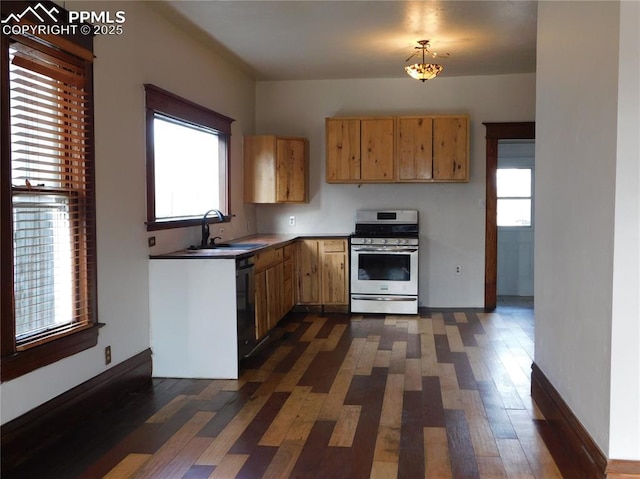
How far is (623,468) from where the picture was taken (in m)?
2.59

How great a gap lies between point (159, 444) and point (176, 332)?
4.37 ft

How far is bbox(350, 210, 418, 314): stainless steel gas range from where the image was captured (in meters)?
6.91

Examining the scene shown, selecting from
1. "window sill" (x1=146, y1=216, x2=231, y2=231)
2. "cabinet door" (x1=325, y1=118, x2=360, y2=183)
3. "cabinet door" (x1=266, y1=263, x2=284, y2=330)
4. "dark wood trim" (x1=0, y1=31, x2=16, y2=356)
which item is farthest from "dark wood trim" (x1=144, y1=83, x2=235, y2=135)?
"dark wood trim" (x1=0, y1=31, x2=16, y2=356)

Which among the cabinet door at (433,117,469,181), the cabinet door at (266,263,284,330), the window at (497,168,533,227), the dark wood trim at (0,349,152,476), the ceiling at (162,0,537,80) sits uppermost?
the ceiling at (162,0,537,80)

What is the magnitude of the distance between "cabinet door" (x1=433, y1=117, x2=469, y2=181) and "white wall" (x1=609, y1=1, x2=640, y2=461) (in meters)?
4.46

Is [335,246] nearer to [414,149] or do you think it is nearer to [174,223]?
[414,149]

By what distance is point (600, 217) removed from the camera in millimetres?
2707

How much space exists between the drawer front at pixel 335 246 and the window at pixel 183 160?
4.04 feet

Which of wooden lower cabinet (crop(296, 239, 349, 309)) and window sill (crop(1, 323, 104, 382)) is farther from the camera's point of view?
wooden lower cabinet (crop(296, 239, 349, 309))

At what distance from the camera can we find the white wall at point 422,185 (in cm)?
720

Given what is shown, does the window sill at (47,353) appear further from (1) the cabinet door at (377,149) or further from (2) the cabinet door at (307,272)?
(1) the cabinet door at (377,149)

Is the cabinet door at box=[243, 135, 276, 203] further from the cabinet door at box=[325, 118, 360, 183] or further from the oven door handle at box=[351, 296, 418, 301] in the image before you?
the oven door handle at box=[351, 296, 418, 301]

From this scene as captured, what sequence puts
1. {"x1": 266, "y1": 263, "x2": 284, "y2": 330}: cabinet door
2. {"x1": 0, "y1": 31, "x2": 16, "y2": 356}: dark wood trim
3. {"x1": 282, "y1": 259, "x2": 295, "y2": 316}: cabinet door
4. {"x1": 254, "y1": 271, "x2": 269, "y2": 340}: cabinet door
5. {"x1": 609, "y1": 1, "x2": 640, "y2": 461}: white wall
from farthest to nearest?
{"x1": 282, "y1": 259, "x2": 295, "y2": 316}: cabinet door < {"x1": 266, "y1": 263, "x2": 284, "y2": 330}: cabinet door < {"x1": 254, "y1": 271, "x2": 269, "y2": 340}: cabinet door < {"x1": 0, "y1": 31, "x2": 16, "y2": 356}: dark wood trim < {"x1": 609, "y1": 1, "x2": 640, "y2": 461}: white wall

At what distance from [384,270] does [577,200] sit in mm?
3978
